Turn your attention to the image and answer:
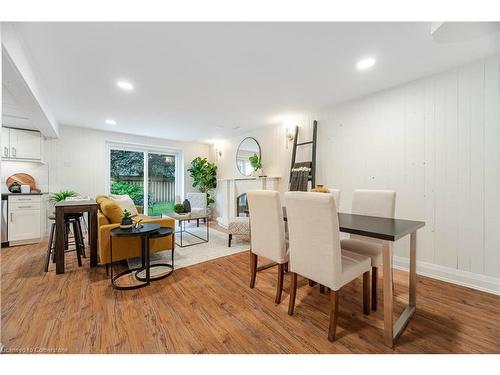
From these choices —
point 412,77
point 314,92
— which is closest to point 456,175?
point 412,77

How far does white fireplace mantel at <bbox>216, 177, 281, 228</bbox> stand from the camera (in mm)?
4500

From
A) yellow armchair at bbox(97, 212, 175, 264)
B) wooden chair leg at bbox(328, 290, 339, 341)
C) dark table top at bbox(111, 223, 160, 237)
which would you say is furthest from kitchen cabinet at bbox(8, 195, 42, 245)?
wooden chair leg at bbox(328, 290, 339, 341)

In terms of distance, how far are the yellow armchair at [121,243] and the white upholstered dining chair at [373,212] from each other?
2258mm

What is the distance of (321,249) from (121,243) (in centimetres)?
241

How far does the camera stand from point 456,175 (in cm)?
235

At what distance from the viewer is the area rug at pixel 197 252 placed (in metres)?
2.91

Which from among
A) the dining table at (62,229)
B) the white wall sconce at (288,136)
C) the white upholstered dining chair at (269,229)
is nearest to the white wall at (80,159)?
the dining table at (62,229)

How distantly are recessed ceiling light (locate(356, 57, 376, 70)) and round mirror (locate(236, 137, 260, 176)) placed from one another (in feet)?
9.10

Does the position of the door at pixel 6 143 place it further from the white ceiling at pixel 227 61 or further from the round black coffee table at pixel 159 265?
the round black coffee table at pixel 159 265

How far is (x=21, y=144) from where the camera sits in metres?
3.91

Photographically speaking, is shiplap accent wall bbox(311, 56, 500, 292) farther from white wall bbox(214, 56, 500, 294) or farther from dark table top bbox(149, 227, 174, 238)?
dark table top bbox(149, 227, 174, 238)

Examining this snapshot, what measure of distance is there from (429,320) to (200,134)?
5.17 m
